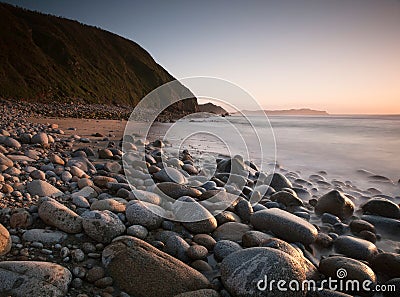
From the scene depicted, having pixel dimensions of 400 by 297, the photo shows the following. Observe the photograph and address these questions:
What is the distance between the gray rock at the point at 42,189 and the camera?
3.16 metres

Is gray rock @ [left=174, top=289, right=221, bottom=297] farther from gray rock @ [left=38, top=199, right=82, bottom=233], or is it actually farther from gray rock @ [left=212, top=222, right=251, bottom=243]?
A: gray rock @ [left=38, top=199, right=82, bottom=233]

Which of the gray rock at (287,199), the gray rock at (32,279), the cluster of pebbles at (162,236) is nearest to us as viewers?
the gray rock at (32,279)

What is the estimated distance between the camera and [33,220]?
102 inches

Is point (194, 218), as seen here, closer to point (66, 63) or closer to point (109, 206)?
point (109, 206)

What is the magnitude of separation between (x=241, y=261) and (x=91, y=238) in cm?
138

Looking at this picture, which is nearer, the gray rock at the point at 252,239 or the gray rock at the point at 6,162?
the gray rock at the point at 252,239

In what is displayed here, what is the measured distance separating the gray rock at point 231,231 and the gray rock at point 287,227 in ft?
0.76

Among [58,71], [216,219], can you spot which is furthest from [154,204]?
[58,71]

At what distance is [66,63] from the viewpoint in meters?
31.8

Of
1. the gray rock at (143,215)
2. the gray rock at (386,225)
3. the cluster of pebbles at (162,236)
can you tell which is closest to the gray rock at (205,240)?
the cluster of pebbles at (162,236)

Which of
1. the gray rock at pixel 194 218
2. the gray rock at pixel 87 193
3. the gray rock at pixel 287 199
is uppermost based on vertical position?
the gray rock at pixel 87 193

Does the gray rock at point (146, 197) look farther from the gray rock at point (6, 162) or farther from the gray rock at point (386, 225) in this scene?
the gray rock at point (386, 225)

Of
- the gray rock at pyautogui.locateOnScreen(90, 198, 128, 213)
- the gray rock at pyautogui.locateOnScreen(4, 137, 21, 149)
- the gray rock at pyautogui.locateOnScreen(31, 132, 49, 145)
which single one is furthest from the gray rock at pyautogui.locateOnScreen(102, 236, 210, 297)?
the gray rock at pyautogui.locateOnScreen(31, 132, 49, 145)

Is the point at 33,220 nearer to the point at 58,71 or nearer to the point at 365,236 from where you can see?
the point at 365,236
